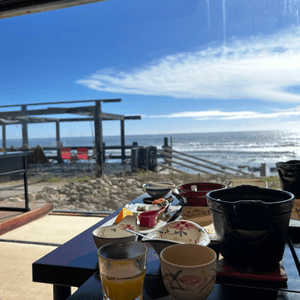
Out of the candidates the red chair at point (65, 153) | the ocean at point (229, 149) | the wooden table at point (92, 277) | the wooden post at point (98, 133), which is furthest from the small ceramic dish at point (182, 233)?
the red chair at point (65, 153)

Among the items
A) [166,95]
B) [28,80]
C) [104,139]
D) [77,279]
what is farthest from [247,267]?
[166,95]

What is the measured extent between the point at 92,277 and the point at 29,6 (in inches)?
80.1

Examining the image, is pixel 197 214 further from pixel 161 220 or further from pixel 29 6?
pixel 29 6

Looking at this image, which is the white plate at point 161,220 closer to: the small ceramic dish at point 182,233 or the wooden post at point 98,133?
the small ceramic dish at point 182,233

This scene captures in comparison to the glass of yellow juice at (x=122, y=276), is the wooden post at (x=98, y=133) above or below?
above

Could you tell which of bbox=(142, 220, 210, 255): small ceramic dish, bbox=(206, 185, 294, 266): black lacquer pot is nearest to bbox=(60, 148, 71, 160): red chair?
bbox=(142, 220, 210, 255): small ceramic dish

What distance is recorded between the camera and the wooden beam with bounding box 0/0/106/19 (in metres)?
1.81

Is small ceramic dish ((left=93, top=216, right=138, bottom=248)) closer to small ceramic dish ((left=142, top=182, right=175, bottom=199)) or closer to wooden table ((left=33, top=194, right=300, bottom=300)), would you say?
wooden table ((left=33, top=194, right=300, bottom=300))

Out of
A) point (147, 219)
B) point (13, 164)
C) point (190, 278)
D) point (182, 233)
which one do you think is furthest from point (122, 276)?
point (13, 164)

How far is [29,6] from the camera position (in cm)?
186

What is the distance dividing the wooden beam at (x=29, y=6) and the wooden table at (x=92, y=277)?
175 cm

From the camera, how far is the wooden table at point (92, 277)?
0.34m

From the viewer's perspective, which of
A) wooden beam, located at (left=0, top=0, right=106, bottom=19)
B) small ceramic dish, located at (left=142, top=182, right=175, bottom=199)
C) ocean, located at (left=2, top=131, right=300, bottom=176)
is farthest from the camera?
ocean, located at (left=2, top=131, right=300, bottom=176)

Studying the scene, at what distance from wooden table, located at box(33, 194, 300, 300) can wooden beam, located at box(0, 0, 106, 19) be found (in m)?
1.75
